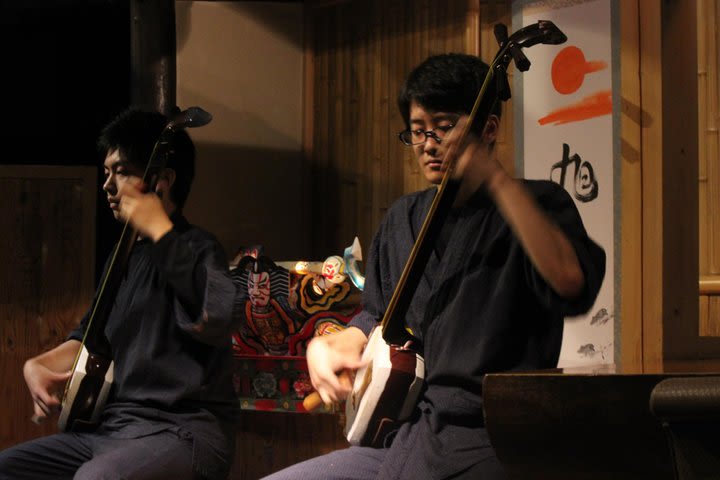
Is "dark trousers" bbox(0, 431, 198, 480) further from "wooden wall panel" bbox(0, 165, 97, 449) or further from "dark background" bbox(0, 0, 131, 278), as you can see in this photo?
"dark background" bbox(0, 0, 131, 278)

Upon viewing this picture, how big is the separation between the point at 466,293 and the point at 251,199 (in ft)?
12.5

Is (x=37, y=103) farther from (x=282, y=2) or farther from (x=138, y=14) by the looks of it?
(x=282, y=2)

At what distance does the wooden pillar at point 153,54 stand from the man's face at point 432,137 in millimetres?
2622

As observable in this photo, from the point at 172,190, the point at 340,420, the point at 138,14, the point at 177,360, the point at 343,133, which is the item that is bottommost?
the point at 340,420

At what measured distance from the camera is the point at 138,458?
2803 mm

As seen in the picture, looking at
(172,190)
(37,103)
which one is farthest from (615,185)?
(37,103)

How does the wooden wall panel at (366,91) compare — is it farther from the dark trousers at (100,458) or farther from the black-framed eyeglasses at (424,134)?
the dark trousers at (100,458)

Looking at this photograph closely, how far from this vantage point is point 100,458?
279 cm

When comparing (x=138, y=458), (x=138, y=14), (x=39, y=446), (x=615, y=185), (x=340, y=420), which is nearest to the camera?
(x=138, y=458)

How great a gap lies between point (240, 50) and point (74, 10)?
1.06 metres

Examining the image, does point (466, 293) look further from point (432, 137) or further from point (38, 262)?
point (38, 262)

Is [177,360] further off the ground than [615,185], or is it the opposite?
[615,185]

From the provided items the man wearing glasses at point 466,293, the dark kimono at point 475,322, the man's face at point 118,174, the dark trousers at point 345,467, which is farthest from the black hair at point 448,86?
the man's face at point 118,174

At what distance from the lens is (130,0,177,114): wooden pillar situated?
486 cm
